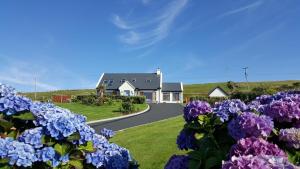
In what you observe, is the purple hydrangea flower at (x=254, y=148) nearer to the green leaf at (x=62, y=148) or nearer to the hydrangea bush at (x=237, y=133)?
the hydrangea bush at (x=237, y=133)

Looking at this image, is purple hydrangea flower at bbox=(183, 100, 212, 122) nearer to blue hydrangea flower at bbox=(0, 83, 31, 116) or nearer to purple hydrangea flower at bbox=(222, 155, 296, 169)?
blue hydrangea flower at bbox=(0, 83, 31, 116)

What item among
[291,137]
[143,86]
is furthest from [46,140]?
[143,86]

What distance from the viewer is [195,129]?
5.00 metres

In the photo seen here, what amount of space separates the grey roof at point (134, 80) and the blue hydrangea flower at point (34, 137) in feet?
243

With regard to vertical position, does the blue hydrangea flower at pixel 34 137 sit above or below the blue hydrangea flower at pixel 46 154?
above

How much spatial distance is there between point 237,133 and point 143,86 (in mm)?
75061

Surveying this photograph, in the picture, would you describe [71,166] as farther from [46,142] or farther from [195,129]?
[195,129]

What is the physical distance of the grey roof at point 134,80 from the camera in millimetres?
78750

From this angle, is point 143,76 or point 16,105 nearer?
point 16,105

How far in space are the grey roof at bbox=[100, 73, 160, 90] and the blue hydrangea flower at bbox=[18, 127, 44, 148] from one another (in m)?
74.0

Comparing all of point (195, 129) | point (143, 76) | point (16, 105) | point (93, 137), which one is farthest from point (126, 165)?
point (143, 76)

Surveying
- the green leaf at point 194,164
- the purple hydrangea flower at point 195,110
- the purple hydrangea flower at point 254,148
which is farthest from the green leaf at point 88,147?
the purple hydrangea flower at point 254,148

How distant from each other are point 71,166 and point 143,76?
77.3 meters

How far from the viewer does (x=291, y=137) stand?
392 centimetres
